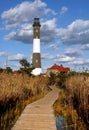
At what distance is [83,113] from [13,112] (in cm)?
289

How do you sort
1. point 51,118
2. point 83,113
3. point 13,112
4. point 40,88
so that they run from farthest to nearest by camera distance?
point 40,88
point 13,112
point 83,113
point 51,118

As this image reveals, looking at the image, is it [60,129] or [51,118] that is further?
[51,118]

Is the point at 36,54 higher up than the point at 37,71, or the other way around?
the point at 36,54

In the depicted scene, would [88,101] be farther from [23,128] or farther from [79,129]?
[23,128]

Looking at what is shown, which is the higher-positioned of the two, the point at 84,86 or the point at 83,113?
the point at 84,86

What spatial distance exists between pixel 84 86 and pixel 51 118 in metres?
1.74

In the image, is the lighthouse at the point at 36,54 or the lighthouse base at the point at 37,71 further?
the lighthouse at the point at 36,54

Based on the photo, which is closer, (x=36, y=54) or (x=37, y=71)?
(x=37, y=71)

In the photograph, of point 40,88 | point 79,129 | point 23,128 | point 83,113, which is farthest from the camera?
point 40,88

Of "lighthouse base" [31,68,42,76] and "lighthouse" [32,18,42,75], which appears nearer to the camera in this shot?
"lighthouse base" [31,68,42,76]

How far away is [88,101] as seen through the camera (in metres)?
10.0

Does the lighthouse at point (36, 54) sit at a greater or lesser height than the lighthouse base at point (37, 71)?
greater

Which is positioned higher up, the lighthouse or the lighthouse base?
the lighthouse

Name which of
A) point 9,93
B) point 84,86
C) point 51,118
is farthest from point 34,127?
point 9,93
